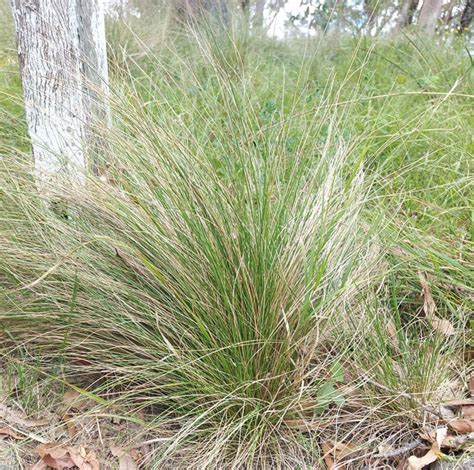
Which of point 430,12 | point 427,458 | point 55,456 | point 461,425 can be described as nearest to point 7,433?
point 55,456

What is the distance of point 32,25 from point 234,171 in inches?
44.7

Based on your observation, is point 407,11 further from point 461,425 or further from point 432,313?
point 461,425

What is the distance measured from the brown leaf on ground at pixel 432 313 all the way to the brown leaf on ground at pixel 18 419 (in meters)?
1.36

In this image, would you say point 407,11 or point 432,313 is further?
point 407,11

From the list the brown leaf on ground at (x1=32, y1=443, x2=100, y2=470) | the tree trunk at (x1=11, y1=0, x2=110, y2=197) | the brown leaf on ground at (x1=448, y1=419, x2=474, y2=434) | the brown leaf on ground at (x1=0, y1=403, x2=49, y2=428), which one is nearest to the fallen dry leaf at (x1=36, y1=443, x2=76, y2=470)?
the brown leaf on ground at (x1=32, y1=443, x2=100, y2=470)

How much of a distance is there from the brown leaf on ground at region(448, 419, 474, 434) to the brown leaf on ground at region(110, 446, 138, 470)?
3.20 feet

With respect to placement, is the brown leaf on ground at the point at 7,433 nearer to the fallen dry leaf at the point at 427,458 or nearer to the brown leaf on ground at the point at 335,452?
the brown leaf on ground at the point at 335,452

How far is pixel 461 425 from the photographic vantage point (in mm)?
1619

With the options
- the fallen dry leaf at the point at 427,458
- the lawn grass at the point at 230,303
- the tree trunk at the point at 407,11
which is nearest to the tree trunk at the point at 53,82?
the lawn grass at the point at 230,303

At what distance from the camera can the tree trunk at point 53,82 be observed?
2236mm

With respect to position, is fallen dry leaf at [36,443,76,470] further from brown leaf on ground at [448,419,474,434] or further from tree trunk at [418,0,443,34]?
tree trunk at [418,0,443,34]

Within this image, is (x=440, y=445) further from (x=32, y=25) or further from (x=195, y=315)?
(x=32, y=25)

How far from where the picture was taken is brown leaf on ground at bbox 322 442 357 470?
160 cm

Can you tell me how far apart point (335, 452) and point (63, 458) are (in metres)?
0.85
